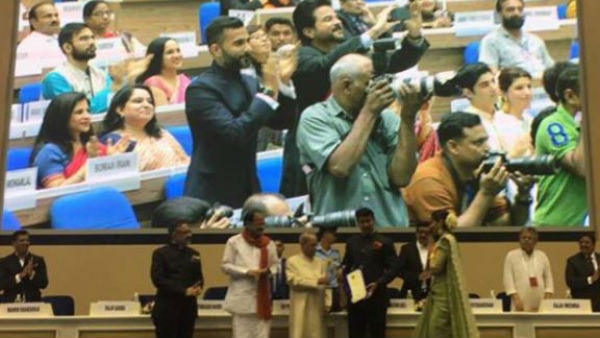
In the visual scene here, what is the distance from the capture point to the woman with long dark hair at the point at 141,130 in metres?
10.8

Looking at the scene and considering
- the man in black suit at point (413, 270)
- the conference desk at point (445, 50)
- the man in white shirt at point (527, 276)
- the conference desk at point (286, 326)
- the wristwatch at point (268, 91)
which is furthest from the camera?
the conference desk at point (445, 50)

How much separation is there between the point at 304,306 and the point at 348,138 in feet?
12.7

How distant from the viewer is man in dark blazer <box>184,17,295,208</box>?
1077 centimetres

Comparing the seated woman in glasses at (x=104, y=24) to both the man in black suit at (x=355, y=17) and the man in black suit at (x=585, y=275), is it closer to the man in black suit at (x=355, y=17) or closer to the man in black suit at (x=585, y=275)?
the man in black suit at (x=355, y=17)

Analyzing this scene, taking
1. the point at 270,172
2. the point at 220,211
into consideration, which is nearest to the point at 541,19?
the point at 270,172

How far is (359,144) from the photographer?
10828 mm

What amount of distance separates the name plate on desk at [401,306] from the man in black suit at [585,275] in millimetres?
1740

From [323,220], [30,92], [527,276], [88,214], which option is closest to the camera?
[527,276]

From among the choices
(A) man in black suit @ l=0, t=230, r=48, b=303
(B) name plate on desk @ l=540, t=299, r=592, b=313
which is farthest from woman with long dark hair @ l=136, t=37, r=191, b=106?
(B) name plate on desk @ l=540, t=299, r=592, b=313

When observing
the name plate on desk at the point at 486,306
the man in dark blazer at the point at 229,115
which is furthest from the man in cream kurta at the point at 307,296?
the man in dark blazer at the point at 229,115

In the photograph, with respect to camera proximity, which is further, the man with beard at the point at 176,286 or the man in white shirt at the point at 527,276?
the man in white shirt at the point at 527,276

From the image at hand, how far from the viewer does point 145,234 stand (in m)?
10.7

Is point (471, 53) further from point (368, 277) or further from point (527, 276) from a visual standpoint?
point (368, 277)

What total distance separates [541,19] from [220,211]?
191 inches
